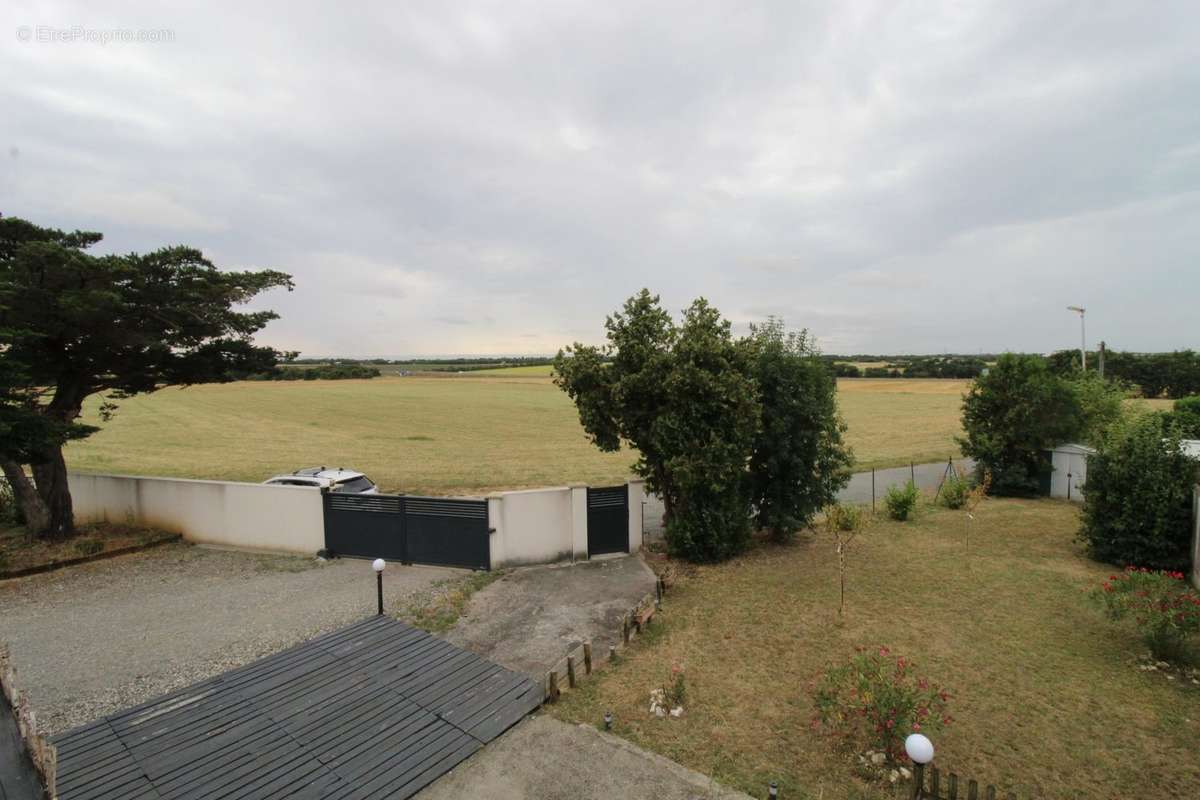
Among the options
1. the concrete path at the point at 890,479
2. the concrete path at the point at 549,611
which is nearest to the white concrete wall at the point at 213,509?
the concrete path at the point at 549,611

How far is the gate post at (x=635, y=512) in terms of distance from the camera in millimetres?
12586

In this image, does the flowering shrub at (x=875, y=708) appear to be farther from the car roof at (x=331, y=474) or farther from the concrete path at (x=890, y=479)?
the concrete path at (x=890, y=479)

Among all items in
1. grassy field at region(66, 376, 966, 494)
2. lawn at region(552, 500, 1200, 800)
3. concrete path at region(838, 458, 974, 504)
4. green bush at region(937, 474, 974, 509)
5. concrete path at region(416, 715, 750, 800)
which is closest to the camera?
concrete path at region(416, 715, 750, 800)

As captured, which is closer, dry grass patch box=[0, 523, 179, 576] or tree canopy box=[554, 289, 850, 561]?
tree canopy box=[554, 289, 850, 561]

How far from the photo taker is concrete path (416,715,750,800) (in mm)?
5051

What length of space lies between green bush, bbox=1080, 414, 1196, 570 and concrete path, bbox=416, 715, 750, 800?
40.0 ft

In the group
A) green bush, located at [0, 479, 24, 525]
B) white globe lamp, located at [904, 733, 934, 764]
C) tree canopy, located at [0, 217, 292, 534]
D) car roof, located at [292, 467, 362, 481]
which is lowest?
green bush, located at [0, 479, 24, 525]

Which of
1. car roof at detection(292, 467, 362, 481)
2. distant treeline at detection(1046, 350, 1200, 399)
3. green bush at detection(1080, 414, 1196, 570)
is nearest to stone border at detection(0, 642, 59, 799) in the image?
car roof at detection(292, 467, 362, 481)

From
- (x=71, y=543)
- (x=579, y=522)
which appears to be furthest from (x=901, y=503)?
(x=71, y=543)

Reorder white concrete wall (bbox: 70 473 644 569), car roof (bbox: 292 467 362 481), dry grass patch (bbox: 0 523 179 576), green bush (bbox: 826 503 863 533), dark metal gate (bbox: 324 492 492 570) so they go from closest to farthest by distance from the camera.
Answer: dark metal gate (bbox: 324 492 492 570) < white concrete wall (bbox: 70 473 644 569) < dry grass patch (bbox: 0 523 179 576) < green bush (bbox: 826 503 863 533) < car roof (bbox: 292 467 362 481)

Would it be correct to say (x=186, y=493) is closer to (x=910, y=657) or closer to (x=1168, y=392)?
(x=910, y=657)

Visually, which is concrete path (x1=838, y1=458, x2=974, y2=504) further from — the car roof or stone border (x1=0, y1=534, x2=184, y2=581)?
stone border (x1=0, y1=534, x2=184, y2=581)

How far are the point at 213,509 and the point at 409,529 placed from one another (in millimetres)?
5618

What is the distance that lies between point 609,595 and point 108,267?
40.1 ft
